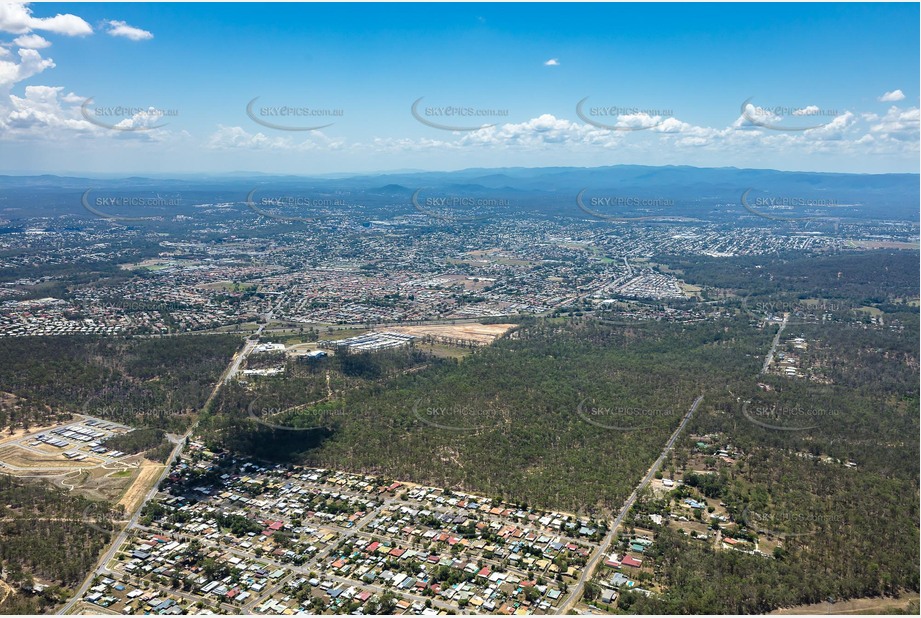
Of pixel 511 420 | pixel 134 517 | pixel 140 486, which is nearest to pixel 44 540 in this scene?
pixel 134 517

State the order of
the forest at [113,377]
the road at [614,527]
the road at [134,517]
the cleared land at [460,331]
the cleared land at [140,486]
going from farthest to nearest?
the cleared land at [460,331]
the forest at [113,377]
the cleared land at [140,486]
the road at [134,517]
the road at [614,527]

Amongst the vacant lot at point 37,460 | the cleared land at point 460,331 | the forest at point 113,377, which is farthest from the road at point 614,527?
the forest at point 113,377

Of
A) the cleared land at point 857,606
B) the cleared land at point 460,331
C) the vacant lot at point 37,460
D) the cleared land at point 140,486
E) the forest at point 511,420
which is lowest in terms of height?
the cleared land at point 857,606

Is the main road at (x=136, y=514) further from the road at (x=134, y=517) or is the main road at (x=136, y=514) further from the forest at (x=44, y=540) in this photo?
the forest at (x=44, y=540)

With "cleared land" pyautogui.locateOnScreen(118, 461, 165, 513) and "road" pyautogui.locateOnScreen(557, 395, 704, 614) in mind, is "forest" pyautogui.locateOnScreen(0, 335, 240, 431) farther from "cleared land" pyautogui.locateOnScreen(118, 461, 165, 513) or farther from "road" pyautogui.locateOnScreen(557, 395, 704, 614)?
"road" pyautogui.locateOnScreen(557, 395, 704, 614)

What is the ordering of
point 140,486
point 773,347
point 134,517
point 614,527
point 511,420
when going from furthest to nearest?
point 773,347 → point 511,420 → point 140,486 → point 134,517 → point 614,527

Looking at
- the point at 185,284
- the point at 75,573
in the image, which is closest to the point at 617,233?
the point at 185,284

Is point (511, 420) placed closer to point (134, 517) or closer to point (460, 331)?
point (134, 517)

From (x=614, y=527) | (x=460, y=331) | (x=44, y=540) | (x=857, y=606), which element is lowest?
(x=857, y=606)

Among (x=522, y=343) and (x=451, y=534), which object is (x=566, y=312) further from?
(x=451, y=534)
